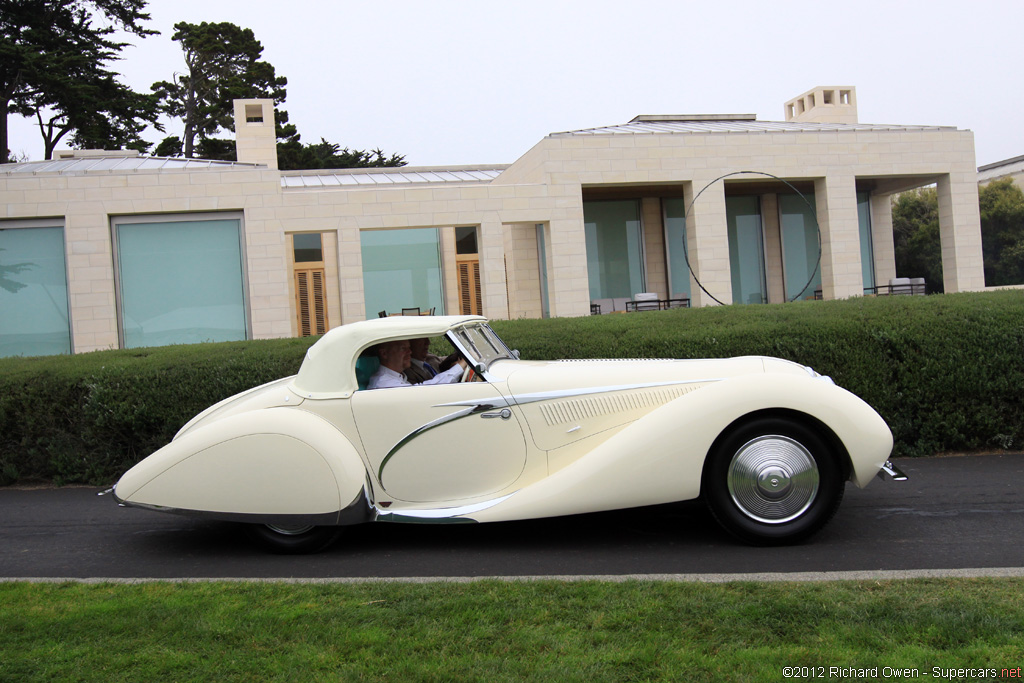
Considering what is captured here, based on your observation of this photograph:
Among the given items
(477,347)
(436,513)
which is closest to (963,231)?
(477,347)

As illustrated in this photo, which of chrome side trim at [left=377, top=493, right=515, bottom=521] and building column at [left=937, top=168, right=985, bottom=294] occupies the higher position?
building column at [left=937, top=168, right=985, bottom=294]

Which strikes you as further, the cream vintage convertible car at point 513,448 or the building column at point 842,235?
the building column at point 842,235

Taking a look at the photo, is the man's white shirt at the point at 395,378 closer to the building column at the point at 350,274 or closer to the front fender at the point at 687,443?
the front fender at the point at 687,443

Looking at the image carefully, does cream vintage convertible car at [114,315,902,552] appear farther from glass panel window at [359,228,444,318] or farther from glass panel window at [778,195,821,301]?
glass panel window at [778,195,821,301]

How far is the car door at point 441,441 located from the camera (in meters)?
5.13

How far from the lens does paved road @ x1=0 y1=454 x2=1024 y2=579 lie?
4.65m

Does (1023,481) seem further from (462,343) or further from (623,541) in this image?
(462,343)

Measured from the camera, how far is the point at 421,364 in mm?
5996

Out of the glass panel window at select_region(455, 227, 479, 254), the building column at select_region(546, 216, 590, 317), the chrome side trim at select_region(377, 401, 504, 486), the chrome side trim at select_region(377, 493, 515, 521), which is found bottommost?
the chrome side trim at select_region(377, 493, 515, 521)

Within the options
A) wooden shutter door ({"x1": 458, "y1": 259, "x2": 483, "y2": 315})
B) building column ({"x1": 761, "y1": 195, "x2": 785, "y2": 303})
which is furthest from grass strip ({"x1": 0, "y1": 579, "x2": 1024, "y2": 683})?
building column ({"x1": 761, "y1": 195, "x2": 785, "y2": 303})

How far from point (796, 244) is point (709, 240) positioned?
15.6 ft

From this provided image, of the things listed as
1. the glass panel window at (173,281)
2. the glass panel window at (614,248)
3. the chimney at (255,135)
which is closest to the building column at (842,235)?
the glass panel window at (614,248)

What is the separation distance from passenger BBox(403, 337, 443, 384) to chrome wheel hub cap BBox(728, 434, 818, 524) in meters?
2.20

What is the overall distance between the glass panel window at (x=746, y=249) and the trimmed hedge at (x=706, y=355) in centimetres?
1388
